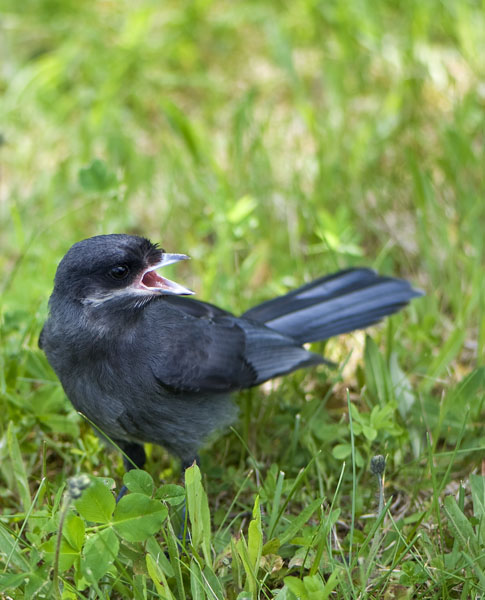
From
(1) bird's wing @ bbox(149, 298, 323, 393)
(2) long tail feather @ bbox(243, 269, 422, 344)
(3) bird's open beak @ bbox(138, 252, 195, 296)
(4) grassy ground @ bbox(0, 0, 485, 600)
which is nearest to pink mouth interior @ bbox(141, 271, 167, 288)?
(3) bird's open beak @ bbox(138, 252, 195, 296)

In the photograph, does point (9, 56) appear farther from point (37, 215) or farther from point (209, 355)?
point (209, 355)

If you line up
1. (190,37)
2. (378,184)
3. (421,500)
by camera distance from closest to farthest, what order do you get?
1. (421,500)
2. (378,184)
3. (190,37)

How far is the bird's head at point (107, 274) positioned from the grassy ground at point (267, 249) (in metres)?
0.65

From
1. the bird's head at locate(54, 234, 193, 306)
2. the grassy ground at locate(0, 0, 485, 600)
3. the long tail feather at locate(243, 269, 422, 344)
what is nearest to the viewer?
the grassy ground at locate(0, 0, 485, 600)

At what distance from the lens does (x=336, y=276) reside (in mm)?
4074

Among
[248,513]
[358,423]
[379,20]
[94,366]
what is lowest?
[248,513]

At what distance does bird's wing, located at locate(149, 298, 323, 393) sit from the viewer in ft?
10.7

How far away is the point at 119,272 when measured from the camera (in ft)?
10.1

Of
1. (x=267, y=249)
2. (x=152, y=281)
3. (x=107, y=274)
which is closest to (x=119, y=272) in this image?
(x=107, y=274)

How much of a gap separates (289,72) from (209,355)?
326 cm

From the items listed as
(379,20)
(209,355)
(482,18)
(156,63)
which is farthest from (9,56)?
(209,355)

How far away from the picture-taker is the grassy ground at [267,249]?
2.79 meters

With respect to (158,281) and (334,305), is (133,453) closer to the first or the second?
(158,281)

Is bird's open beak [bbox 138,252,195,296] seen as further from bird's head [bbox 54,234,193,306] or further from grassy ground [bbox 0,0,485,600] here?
grassy ground [bbox 0,0,485,600]
